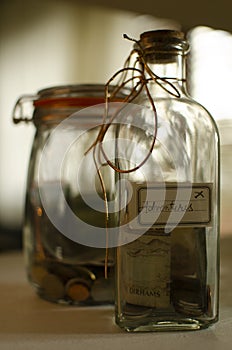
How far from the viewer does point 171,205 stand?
580 mm

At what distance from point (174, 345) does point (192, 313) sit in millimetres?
53

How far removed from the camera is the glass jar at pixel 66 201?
689mm

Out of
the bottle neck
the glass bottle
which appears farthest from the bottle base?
the bottle neck

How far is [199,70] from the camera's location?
0.88m

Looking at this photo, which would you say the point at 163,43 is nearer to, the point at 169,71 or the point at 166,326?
the point at 169,71

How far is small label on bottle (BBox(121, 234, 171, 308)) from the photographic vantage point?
585 millimetres

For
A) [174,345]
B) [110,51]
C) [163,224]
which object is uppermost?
[110,51]

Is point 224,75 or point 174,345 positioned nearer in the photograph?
point 174,345

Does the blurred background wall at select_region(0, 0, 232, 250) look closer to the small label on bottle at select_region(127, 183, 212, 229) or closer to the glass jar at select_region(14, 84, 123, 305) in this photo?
the glass jar at select_region(14, 84, 123, 305)

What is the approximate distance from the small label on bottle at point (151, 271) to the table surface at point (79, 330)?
0.11 ft

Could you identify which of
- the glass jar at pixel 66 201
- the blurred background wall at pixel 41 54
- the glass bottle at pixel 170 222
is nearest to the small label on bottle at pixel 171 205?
the glass bottle at pixel 170 222

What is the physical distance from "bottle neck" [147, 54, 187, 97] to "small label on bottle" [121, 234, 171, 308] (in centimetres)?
16

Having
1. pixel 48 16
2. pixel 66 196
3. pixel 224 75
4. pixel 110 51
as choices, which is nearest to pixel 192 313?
pixel 66 196

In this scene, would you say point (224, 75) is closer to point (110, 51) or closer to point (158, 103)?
point (158, 103)
